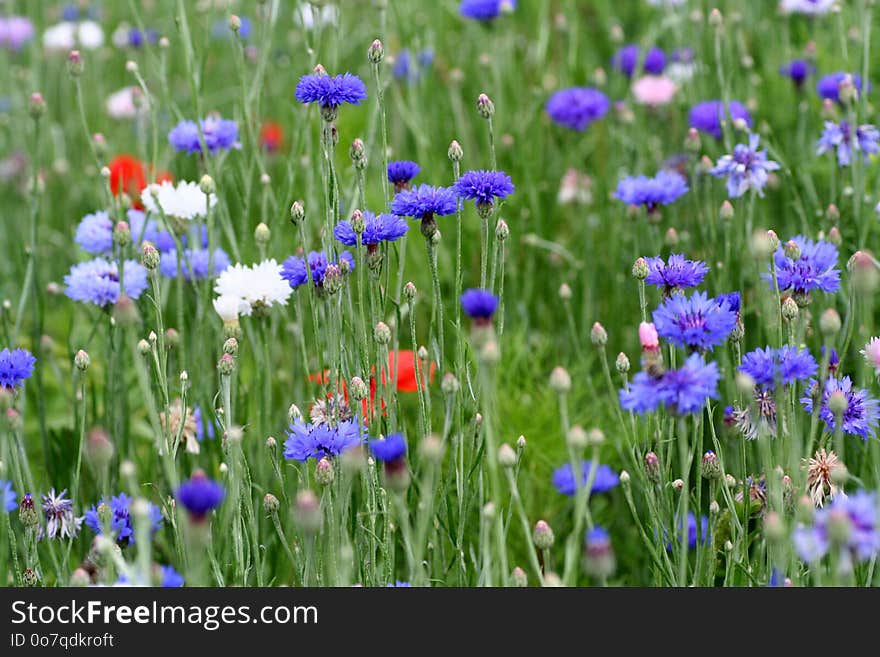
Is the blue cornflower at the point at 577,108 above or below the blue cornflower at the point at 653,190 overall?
above

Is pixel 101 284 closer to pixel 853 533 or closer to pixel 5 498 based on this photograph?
pixel 5 498

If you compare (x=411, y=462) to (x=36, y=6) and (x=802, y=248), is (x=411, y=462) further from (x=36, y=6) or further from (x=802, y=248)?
(x=36, y=6)

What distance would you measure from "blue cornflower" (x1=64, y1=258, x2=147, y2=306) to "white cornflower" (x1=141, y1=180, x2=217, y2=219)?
10 cm

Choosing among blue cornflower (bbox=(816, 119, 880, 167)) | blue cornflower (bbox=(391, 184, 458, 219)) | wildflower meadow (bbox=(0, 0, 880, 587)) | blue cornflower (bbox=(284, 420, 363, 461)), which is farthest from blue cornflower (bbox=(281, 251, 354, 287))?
blue cornflower (bbox=(816, 119, 880, 167))

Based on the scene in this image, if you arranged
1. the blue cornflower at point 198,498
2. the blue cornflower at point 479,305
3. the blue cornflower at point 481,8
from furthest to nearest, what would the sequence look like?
the blue cornflower at point 481,8, the blue cornflower at point 479,305, the blue cornflower at point 198,498

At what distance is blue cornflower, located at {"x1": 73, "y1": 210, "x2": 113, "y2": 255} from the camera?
5.82 feet

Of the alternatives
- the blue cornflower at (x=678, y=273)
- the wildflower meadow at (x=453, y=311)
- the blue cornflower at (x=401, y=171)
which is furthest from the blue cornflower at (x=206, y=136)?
the blue cornflower at (x=678, y=273)

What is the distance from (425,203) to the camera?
1.34 meters

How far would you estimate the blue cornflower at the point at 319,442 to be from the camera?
4.03ft

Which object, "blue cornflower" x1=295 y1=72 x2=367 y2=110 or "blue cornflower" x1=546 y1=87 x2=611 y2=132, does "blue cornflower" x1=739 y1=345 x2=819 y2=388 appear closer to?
"blue cornflower" x1=295 y1=72 x2=367 y2=110

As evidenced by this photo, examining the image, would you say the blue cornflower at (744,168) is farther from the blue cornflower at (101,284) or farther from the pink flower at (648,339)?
the blue cornflower at (101,284)

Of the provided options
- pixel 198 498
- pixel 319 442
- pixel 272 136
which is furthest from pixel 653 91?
pixel 198 498
